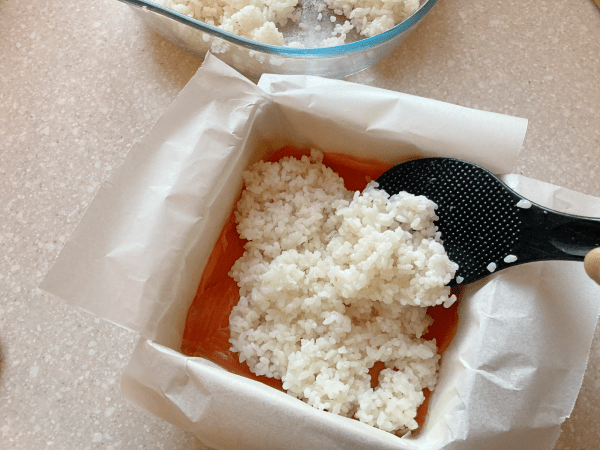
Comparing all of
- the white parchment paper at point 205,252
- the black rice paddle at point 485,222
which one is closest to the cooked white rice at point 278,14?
the white parchment paper at point 205,252

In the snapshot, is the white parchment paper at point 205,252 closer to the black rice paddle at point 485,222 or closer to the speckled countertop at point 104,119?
the black rice paddle at point 485,222

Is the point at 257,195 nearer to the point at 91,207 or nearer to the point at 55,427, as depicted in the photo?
the point at 91,207

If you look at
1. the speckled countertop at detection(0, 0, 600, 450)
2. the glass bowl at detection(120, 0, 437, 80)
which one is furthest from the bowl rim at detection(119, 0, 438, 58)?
the speckled countertop at detection(0, 0, 600, 450)

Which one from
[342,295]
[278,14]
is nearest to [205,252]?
[342,295]

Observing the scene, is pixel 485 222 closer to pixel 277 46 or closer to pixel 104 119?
pixel 277 46

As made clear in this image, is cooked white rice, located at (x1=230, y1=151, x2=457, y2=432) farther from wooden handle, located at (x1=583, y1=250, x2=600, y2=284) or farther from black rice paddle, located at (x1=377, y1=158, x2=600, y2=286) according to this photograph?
wooden handle, located at (x1=583, y1=250, x2=600, y2=284)
